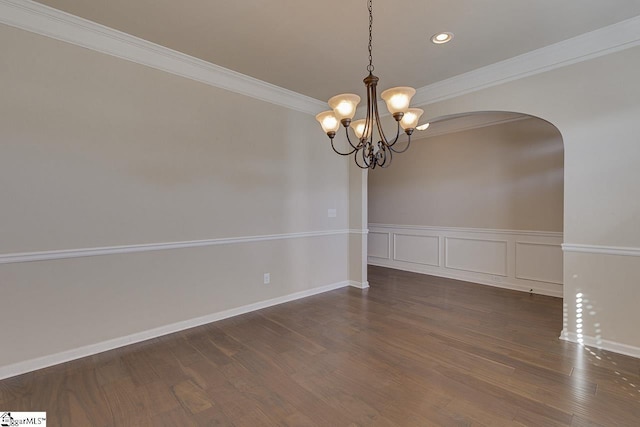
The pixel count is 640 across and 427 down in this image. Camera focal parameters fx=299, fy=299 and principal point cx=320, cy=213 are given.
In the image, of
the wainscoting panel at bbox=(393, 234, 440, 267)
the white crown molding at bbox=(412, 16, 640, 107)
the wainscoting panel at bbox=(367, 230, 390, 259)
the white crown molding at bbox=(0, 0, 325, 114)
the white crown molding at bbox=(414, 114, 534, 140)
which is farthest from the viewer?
the wainscoting panel at bbox=(367, 230, 390, 259)

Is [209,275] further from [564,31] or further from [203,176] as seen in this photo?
[564,31]

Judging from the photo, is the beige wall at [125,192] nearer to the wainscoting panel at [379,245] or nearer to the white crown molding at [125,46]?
the white crown molding at [125,46]

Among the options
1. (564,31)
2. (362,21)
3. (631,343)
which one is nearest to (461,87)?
(564,31)

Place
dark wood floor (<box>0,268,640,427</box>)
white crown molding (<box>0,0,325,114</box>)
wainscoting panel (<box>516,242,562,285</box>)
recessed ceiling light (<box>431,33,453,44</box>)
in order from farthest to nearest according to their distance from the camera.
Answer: wainscoting panel (<box>516,242,562,285</box>)
recessed ceiling light (<box>431,33,453,44</box>)
white crown molding (<box>0,0,325,114</box>)
dark wood floor (<box>0,268,640,427</box>)

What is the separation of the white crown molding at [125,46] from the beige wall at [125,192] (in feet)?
0.25

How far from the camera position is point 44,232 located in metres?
2.34

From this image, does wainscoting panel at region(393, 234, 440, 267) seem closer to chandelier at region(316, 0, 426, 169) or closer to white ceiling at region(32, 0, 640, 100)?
white ceiling at region(32, 0, 640, 100)

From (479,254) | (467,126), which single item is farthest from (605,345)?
(467,126)

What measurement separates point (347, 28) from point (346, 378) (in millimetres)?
2808

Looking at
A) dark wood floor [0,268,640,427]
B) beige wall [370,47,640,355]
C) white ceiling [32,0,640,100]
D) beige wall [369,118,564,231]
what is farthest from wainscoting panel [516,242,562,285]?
white ceiling [32,0,640,100]

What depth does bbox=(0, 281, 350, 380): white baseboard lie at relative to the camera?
7.41ft

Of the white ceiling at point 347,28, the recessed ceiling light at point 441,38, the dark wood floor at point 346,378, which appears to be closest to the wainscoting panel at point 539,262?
the dark wood floor at point 346,378

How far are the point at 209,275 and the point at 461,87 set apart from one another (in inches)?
142

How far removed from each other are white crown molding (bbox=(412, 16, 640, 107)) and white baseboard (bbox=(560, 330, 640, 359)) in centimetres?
255
